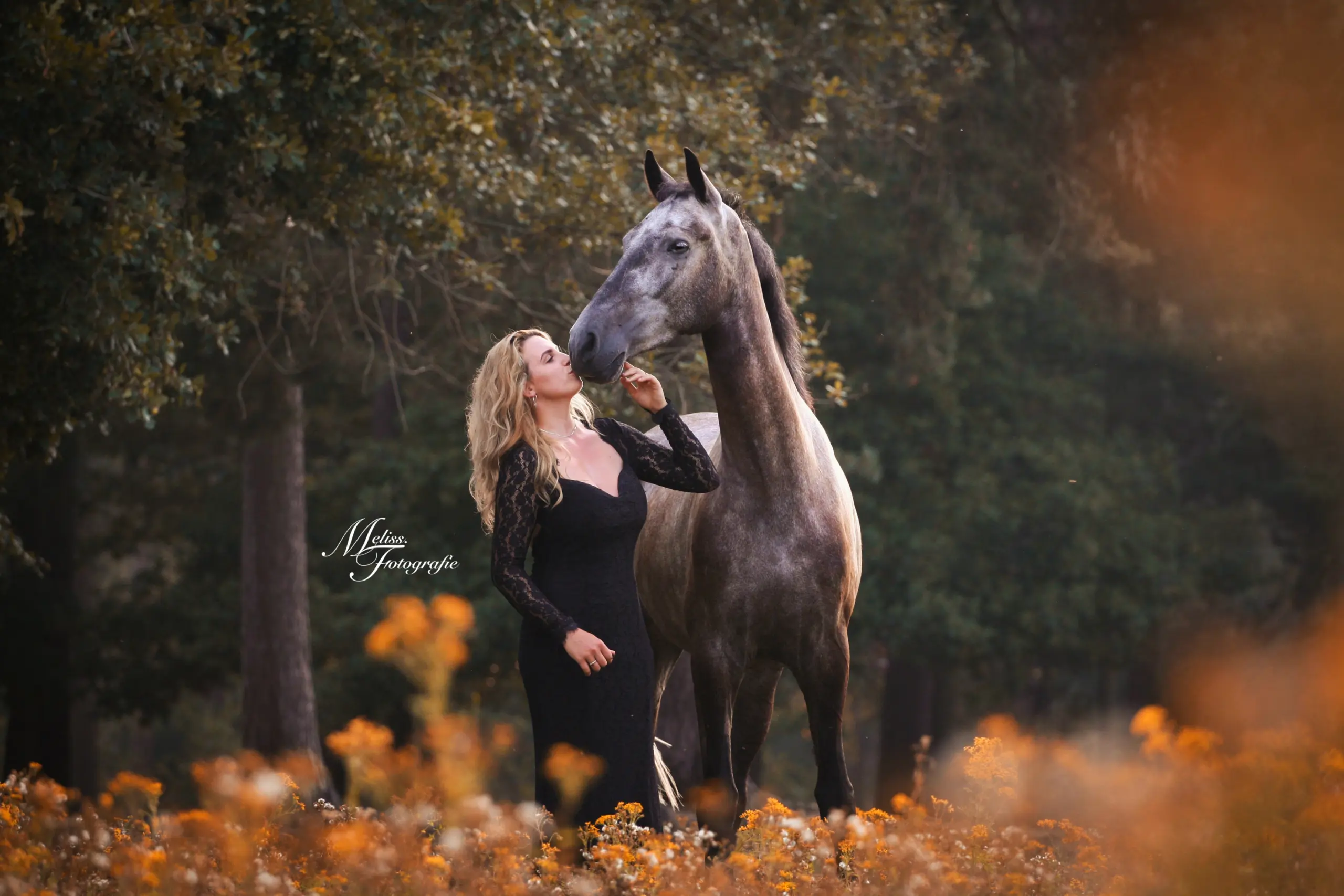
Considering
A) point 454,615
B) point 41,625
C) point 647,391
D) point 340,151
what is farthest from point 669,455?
point 41,625

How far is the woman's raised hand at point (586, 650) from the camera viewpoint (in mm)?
4711

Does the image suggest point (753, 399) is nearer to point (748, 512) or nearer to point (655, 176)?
point (748, 512)

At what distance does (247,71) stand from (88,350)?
1788mm

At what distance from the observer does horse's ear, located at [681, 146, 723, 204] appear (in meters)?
4.99

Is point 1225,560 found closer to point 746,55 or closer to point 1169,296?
point 1169,296

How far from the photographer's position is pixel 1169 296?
57.6ft

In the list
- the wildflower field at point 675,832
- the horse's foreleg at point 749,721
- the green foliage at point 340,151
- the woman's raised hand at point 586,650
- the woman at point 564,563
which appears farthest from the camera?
the green foliage at point 340,151

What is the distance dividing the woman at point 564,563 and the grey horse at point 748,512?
40 cm

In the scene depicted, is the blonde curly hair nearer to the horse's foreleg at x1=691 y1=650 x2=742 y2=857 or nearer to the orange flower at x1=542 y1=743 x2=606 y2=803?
the orange flower at x1=542 y1=743 x2=606 y2=803

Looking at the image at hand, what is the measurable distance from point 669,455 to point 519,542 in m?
0.79

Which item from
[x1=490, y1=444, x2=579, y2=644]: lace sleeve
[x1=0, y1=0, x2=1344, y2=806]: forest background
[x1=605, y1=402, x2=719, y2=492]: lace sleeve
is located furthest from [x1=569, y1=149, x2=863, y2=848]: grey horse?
[x1=0, y1=0, x2=1344, y2=806]: forest background

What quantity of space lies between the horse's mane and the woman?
2.68ft

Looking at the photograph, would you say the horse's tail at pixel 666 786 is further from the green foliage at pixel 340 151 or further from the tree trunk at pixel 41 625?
the tree trunk at pixel 41 625
